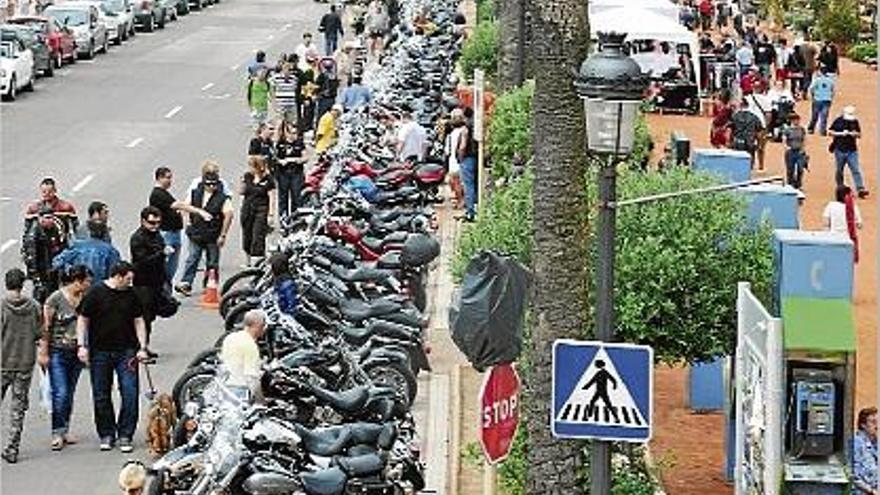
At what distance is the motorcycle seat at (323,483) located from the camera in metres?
14.0

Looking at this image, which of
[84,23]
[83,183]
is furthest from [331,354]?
[84,23]

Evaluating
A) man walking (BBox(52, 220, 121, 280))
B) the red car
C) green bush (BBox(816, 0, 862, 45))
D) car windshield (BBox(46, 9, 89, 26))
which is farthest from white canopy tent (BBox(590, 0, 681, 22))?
man walking (BBox(52, 220, 121, 280))

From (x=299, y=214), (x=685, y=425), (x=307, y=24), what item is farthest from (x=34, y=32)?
(x=685, y=425)

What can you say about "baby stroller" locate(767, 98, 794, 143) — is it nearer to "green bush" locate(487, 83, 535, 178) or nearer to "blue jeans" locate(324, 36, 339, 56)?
"blue jeans" locate(324, 36, 339, 56)

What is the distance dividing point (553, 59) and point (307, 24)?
53.1 meters

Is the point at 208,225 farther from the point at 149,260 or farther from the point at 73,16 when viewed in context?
the point at 73,16

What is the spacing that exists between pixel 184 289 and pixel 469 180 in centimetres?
659

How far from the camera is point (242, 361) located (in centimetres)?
1570

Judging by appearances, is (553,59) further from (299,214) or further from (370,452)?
(299,214)

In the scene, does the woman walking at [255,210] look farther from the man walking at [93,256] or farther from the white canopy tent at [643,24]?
the white canopy tent at [643,24]

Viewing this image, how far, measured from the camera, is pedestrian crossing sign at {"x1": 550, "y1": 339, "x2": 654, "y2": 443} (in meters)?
11.0

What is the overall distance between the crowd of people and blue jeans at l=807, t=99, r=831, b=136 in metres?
11.2

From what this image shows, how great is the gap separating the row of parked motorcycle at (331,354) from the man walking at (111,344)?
0.42 meters

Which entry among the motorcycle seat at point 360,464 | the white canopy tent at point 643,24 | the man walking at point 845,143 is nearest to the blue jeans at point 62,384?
the motorcycle seat at point 360,464
